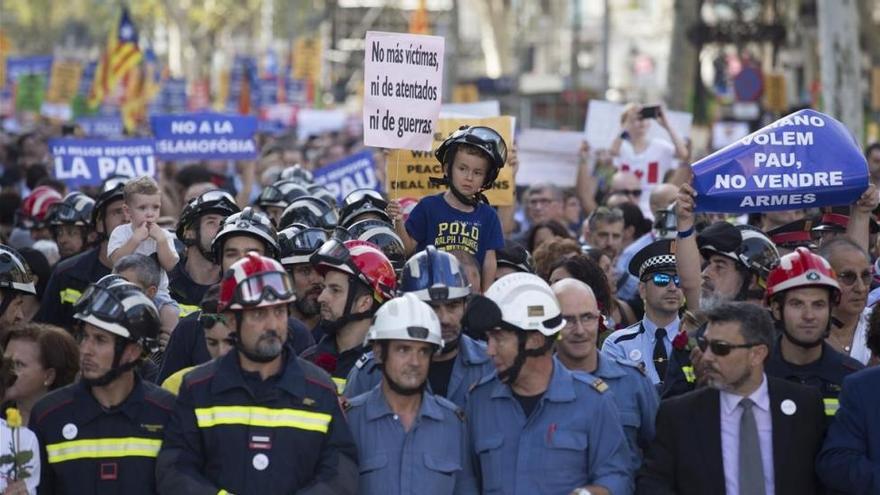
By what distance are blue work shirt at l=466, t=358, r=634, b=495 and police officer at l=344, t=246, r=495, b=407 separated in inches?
16.2

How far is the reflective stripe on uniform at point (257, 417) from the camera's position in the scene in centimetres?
688

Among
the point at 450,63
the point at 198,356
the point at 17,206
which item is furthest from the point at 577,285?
the point at 450,63

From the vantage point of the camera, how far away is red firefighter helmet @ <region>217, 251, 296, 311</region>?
22.8 ft

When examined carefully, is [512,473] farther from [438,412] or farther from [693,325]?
[693,325]

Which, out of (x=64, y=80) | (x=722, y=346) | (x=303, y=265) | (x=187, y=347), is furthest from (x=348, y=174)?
(x=64, y=80)

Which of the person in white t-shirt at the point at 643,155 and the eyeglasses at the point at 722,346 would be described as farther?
the person in white t-shirt at the point at 643,155

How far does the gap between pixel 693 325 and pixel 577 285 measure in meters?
0.66

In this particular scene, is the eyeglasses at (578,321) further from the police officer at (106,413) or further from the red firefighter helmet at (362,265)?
the police officer at (106,413)

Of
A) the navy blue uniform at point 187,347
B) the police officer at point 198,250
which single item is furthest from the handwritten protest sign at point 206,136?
the navy blue uniform at point 187,347

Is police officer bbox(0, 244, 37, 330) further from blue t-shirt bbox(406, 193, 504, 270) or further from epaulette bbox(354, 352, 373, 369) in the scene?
epaulette bbox(354, 352, 373, 369)

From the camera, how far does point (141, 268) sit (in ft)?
29.7

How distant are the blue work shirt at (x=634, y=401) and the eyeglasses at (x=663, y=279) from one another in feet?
5.50

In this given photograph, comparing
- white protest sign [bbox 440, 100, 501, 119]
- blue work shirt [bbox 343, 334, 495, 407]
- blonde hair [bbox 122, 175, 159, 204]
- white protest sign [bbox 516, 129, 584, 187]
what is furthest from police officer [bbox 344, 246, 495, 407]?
white protest sign [bbox 516, 129, 584, 187]

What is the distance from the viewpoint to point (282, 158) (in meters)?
19.8
